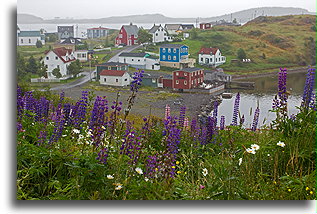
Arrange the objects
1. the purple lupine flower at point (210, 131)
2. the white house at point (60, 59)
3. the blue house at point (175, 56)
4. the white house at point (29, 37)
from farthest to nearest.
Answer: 1. the blue house at point (175, 56)
2. the white house at point (60, 59)
3. the purple lupine flower at point (210, 131)
4. the white house at point (29, 37)

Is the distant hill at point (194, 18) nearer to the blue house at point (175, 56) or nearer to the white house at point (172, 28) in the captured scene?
the white house at point (172, 28)

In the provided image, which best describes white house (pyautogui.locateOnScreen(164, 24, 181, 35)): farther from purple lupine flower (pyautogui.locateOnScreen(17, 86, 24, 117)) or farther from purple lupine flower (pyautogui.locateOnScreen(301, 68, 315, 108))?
purple lupine flower (pyautogui.locateOnScreen(17, 86, 24, 117))

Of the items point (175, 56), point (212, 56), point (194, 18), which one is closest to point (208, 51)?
point (212, 56)

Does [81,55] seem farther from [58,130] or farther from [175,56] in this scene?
[58,130]

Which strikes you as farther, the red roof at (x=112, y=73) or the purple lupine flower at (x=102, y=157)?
the red roof at (x=112, y=73)

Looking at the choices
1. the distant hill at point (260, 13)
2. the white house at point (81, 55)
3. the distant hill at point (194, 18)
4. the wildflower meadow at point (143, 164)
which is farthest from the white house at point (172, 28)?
the wildflower meadow at point (143, 164)

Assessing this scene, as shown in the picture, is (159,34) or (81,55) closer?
(81,55)

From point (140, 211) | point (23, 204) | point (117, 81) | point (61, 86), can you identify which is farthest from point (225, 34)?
point (23, 204)
